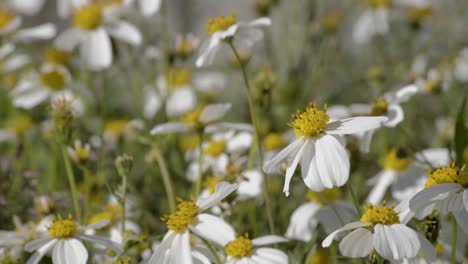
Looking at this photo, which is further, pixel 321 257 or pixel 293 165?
pixel 321 257

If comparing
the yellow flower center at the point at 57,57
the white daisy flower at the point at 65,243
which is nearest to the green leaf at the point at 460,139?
the white daisy flower at the point at 65,243

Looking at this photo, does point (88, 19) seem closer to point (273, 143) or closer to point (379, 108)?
point (273, 143)

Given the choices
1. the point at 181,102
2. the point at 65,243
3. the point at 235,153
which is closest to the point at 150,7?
the point at 235,153

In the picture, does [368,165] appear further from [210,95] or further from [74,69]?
[74,69]

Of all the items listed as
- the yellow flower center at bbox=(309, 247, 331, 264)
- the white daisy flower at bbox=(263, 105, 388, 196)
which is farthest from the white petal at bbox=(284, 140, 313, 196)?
the yellow flower center at bbox=(309, 247, 331, 264)

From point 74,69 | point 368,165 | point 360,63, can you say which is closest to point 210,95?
point 74,69

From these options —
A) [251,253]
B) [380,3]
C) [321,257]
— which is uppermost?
[380,3]

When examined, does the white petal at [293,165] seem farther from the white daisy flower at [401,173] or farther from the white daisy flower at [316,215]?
the white daisy flower at [401,173]
